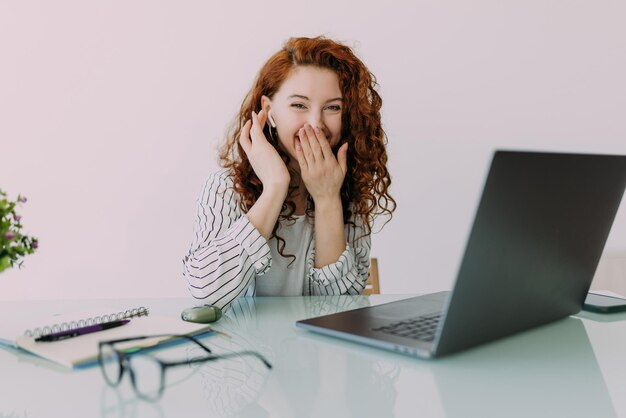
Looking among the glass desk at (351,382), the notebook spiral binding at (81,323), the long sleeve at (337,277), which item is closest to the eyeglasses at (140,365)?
the glass desk at (351,382)

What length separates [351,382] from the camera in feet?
2.19

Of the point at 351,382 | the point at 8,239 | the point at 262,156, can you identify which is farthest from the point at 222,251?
the point at 351,382

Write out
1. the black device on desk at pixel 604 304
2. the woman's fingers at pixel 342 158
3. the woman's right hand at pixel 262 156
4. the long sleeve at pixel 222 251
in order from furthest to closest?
the woman's fingers at pixel 342 158, the woman's right hand at pixel 262 156, the long sleeve at pixel 222 251, the black device on desk at pixel 604 304

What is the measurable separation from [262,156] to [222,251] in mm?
245

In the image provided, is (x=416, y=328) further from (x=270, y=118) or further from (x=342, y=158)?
(x=270, y=118)

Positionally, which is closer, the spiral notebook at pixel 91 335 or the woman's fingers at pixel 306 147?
the spiral notebook at pixel 91 335

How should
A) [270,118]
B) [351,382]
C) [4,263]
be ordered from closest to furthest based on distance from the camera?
[351,382] → [4,263] → [270,118]

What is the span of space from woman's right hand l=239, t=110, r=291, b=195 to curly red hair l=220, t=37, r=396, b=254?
60mm

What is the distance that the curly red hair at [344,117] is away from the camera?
1428mm

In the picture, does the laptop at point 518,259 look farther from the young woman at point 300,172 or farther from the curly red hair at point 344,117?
the curly red hair at point 344,117

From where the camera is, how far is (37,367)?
2.43ft

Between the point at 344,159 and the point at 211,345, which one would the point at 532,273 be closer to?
the point at 211,345

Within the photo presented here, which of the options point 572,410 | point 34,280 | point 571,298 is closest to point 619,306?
point 571,298

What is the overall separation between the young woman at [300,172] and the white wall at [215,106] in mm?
692
